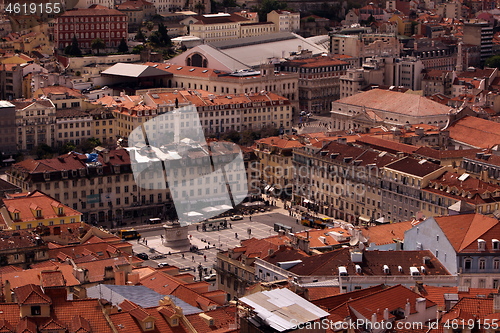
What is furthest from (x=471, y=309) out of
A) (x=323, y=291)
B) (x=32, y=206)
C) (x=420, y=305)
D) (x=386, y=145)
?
(x=386, y=145)

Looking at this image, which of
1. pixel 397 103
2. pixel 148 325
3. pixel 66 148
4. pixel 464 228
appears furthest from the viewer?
pixel 397 103

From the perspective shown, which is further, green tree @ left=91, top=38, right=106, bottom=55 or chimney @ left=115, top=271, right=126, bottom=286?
green tree @ left=91, top=38, right=106, bottom=55

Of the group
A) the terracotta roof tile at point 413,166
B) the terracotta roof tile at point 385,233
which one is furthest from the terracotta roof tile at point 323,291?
the terracotta roof tile at point 413,166

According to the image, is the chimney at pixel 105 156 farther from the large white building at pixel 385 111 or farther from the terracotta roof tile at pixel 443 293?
the terracotta roof tile at pixel 443 293

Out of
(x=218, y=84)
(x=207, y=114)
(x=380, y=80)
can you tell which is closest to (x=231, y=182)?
(x=207, y=114)

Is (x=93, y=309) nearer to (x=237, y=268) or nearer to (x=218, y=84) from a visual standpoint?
(x=237, y=268)

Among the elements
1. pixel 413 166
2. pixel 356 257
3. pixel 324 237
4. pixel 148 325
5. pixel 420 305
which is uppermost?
pixel 148 325

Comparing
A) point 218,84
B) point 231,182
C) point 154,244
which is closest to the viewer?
point 154,244

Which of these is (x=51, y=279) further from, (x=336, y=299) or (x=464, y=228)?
(x=464, y=228)

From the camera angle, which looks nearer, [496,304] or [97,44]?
[496,304]

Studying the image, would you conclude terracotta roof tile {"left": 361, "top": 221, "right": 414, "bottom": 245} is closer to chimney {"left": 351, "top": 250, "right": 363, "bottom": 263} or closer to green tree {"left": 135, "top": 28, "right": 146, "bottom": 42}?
chimney {"left": 351, "top": 250, "right": 363, "bottom": 263}

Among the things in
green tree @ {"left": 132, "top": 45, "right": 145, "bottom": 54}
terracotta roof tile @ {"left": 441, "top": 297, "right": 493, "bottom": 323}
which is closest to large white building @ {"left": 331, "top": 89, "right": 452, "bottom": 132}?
green tree @ {"left": 132, "top": 45, "right": 145, "bottom": 54}
